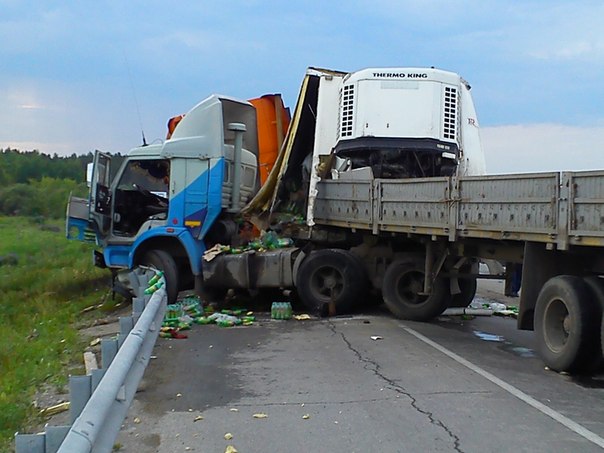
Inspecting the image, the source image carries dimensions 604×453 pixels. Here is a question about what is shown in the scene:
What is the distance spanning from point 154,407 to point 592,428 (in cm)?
350

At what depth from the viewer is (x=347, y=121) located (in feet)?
44.7

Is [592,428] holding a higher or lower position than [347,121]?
lower

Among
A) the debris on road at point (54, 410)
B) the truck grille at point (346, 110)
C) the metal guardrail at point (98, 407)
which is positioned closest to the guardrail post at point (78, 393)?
the metal guardrail at point (98, 407)

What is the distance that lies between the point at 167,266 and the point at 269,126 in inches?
140

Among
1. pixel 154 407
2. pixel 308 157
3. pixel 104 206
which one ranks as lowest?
pixel 154 407

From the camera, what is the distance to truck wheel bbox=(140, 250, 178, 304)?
1445cm

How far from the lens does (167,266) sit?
14.5m

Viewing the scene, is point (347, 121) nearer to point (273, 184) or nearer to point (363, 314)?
point (273, 184)

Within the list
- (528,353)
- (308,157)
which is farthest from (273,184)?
(528,353)

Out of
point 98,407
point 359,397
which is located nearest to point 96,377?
point 98,407

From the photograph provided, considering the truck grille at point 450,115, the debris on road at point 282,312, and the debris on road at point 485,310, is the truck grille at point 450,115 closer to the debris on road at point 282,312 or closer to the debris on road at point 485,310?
the debris on road at point 485,310

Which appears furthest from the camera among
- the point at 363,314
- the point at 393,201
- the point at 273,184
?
the point at 273,184

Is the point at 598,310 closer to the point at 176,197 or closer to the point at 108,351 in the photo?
the point at 108,351

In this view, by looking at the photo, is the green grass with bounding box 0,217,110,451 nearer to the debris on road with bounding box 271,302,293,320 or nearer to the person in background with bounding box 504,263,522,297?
the debris on road with bounding box 271,302,293,320
